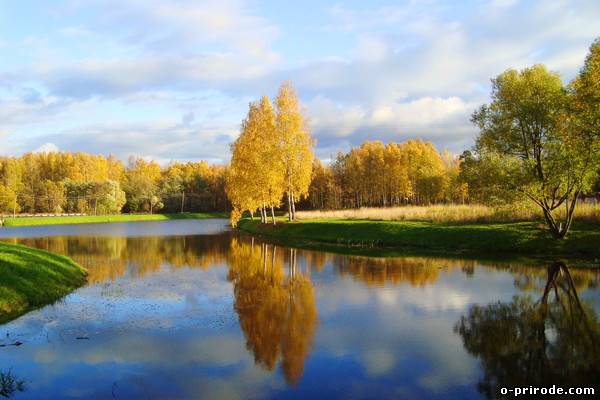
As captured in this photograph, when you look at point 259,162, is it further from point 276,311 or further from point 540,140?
point 276,311

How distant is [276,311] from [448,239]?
75.7 ft

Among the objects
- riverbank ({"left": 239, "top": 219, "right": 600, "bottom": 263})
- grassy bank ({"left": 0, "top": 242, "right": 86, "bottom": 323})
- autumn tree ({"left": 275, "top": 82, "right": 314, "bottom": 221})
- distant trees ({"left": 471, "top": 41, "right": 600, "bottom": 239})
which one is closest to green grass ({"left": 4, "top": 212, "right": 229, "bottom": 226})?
autumn tree ({"left": 275, "top": 82, "right": 314, "bottom": 221})

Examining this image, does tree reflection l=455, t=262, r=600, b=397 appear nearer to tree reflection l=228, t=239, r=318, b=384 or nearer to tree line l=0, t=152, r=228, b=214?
tree reflection l=228, t=239, r=318, b=384

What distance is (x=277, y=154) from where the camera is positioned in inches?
2151

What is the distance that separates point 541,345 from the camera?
1348 cm

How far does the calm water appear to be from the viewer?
11.4m

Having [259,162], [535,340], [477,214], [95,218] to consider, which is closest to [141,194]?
[95,218]

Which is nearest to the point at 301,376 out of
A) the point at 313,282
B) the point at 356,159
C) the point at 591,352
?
the point at 591,352

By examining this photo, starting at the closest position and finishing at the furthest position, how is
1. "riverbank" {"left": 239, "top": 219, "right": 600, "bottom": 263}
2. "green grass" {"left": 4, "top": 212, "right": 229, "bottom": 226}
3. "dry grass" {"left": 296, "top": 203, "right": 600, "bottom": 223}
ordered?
1. "riverbank" {"left": 239, "top": 219, "right": 600, "bottom": 263}
2. "dry grass" {"left": 296, "top": 203, "right": 600, "bottom": 223}
3. "green grass" {"left": 4, "top": 212, "right": 229, "bottom": 226}

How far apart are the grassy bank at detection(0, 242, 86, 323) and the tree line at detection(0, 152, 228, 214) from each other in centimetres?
10399

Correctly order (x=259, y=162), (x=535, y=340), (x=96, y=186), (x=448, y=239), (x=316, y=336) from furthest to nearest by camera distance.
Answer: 1. (x=96, y=186)
2. (x=259, y=162)
3. (x=448, y=239)
4. (x=316, y=336)
5. (x=535, y=340)

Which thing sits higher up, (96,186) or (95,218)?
(96,186)

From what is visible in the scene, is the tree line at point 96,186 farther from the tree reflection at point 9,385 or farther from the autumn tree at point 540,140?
the tree reflection at point 9,385

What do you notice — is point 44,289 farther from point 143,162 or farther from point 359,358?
point 143,162
